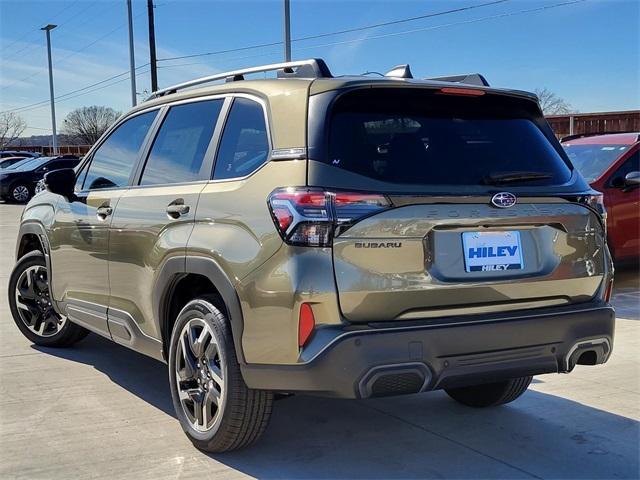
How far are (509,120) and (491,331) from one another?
1.14m

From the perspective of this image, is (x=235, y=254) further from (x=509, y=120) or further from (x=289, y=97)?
(x=509, y=120)

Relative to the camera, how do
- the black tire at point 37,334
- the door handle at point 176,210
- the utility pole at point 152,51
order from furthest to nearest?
1. the utility pole at point 152,51
2. the black tire at point 37,334
3. the door handle at point 176,210

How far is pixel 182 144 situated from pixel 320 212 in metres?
1.45

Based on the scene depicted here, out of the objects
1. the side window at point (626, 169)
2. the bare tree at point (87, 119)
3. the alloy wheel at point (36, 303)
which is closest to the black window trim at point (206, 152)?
the alloy wheel at point (36, 303)

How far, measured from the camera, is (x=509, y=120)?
359 centimetres

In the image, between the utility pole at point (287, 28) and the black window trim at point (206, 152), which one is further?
the utility pole at point (287, 28)

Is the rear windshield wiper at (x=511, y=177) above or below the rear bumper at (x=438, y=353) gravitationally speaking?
above

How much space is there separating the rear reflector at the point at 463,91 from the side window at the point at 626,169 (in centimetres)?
544

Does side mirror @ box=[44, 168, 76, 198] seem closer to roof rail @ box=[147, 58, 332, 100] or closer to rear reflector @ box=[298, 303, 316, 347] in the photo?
roof rail @ box=[147, 58, 332, 100]

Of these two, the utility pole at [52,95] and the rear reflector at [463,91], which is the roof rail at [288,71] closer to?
the rear reflector at [463,91]

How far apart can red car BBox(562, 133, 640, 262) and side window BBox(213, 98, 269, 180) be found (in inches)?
224

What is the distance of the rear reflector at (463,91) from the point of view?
11.1 ft

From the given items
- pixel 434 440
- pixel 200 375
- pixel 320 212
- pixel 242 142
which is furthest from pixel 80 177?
pixel 434 440

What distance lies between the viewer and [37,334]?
18.7 feet
